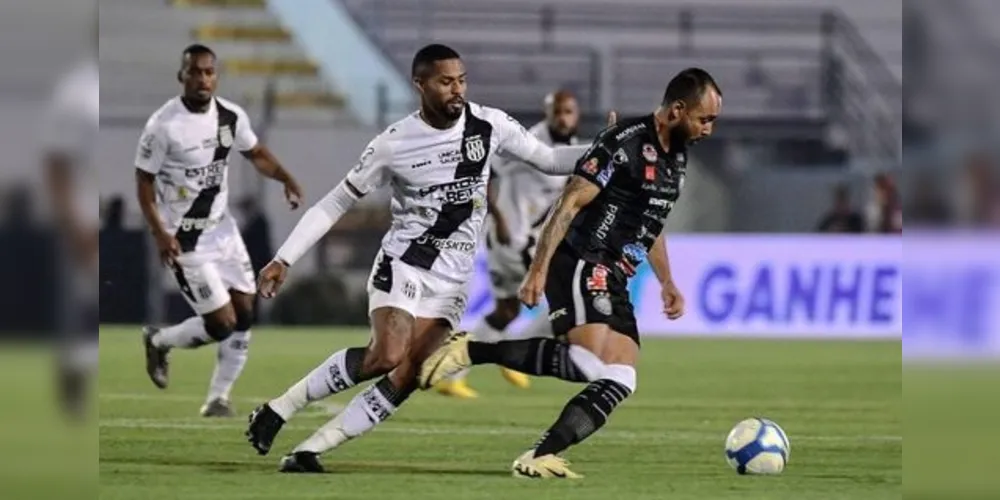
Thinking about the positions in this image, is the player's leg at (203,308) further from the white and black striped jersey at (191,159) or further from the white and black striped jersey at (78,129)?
the white and black striped jersey at (78,129)

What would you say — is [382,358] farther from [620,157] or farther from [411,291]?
[620,157]

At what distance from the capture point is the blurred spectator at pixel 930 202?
4.14m

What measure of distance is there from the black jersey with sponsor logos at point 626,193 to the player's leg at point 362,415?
3.06ft

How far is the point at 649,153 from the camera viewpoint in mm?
8227

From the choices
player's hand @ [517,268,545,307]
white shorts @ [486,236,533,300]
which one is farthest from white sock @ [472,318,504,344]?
player's hand @ [517,268,545,307]

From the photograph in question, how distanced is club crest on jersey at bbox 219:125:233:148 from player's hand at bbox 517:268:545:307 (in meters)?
4.19

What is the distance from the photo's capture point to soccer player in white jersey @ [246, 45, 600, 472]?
820cm

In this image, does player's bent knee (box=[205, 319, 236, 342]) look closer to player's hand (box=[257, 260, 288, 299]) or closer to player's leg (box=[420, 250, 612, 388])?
player's leg (box=[420, 250, 612, 388])

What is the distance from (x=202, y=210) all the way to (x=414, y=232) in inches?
137

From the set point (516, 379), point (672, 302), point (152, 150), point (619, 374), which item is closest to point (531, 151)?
point (672, 302)

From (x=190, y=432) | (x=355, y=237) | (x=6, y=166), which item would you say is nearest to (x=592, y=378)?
(x=190, y=432)

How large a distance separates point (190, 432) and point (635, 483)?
3268 millimetres

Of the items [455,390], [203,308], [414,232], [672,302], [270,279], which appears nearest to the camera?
[270,279]

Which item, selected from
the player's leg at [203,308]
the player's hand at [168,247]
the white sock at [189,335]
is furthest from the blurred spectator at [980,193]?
the white sock at [189,335]
